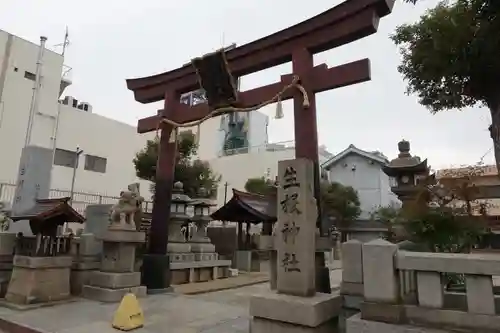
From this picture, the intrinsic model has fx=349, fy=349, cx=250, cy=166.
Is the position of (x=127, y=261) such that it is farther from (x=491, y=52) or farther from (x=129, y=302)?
(x=491, y=52)

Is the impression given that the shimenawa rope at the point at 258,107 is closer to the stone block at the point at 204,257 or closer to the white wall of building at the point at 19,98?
the stone block at the point at 204,257

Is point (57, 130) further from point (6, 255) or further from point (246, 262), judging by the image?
point (6, 255)

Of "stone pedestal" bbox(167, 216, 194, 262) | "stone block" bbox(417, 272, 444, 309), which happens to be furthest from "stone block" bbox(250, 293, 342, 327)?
"stone pedestal" bbox(167, 216, 194, 262)

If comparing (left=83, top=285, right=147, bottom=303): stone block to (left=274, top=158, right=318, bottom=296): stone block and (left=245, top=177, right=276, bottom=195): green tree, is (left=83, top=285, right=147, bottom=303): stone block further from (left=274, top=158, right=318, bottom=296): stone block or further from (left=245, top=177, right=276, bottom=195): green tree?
(left=245, top=177, right=276, bottom=195): green tree

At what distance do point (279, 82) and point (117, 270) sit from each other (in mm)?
5946

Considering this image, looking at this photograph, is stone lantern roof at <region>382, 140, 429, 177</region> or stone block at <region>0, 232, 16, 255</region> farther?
stone lantern roof at <region>382, 140, 429, 177</region>

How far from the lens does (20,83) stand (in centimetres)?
2178

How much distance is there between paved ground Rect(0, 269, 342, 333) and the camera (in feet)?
19.2

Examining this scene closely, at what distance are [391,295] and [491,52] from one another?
560 centimetres

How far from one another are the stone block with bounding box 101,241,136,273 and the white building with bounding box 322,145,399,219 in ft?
63.1

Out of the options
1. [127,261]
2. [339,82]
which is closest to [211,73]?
[339,82]

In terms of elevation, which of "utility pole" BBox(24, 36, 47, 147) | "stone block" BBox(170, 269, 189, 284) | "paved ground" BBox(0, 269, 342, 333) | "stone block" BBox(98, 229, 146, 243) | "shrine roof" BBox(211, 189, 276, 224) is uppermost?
"utility pole" BBox(24, 36, 47, 147)

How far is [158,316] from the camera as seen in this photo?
675cm

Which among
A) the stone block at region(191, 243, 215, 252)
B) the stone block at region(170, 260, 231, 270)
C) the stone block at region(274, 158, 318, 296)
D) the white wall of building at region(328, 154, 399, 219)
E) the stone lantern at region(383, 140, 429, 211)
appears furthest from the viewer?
the white wall of building at region(328, 154, 399, 219)
